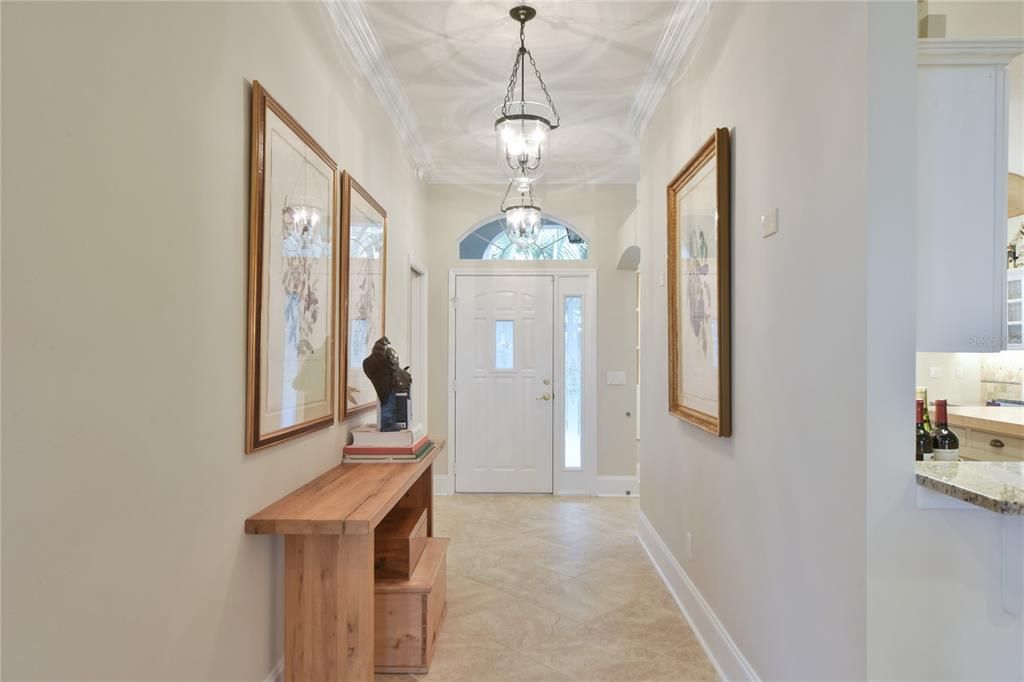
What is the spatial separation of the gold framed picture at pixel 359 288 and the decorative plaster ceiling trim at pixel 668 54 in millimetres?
1739

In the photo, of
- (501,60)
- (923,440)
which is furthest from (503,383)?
(923,440)

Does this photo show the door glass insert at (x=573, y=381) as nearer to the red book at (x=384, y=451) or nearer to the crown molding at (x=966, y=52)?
the red book at (x=384, y=451)

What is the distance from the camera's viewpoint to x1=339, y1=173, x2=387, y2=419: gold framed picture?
296 centimetres

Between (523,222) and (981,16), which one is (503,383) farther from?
(981,16)

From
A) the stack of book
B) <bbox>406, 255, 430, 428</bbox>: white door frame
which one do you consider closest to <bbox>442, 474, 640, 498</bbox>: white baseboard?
<bbox>406, 255, 430, 428</bbox>: white door frame

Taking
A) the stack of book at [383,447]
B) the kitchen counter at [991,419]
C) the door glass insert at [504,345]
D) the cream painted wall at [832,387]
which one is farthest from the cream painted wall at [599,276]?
the cream painted wall at [832,387]

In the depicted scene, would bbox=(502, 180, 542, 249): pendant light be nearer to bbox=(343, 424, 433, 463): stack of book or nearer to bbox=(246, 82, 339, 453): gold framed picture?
bbox=(246, 82, 339, 453): gold framed picture

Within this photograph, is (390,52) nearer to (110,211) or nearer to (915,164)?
(110,211)

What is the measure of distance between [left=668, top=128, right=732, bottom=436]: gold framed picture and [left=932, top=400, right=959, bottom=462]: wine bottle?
74 centimetres

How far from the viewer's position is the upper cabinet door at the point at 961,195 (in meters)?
1.60

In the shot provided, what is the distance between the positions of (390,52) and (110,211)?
242 cm

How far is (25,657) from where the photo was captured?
1101 millimetres

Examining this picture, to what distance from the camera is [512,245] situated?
19.2 ft

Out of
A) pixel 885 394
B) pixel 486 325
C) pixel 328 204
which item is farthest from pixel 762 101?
pixel 486 325
